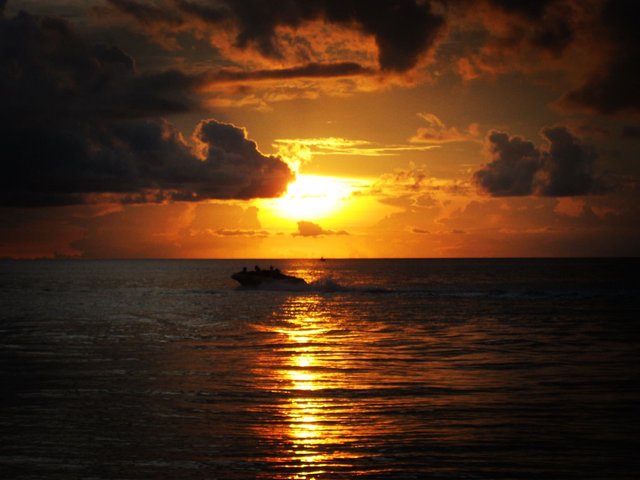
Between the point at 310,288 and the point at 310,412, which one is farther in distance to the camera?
the point at 310,288

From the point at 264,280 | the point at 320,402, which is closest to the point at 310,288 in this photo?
the point at 264,280

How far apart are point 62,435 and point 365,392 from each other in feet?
32.2

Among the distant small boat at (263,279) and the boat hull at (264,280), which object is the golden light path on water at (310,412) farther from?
the distant small boat at (263,279)

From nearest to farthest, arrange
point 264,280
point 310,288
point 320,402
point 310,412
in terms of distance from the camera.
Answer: point 310,412, point 320,402, point 310,288, point 264,280

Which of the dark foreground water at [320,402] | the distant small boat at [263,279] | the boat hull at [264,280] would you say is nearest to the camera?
the dark foreground water at [320,402]

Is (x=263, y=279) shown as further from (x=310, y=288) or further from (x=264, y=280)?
(x=310, y=288)

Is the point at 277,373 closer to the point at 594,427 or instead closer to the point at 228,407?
the point at 228,407

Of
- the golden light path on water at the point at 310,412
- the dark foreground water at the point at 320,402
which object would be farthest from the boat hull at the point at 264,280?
the golden light path on water at the point at 310,412

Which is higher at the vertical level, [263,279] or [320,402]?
[263,279]

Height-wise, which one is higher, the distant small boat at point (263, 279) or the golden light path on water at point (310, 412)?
the distant small boat at point (263, 279)

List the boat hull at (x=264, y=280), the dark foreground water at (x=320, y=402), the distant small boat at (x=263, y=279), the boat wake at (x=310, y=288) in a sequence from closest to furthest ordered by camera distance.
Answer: the dark foreground water at (x=320, y=402), the boat wake at (x=310, y=288), the boat hull at (x=264, y=280), the distant small boat at (x=263, y=279)

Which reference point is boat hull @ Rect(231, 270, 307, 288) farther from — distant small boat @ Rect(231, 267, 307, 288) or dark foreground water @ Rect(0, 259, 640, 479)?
dark foreground water @ Rect(0, 259, 640, 479)

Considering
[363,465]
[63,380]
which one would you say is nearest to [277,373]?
[63,380]

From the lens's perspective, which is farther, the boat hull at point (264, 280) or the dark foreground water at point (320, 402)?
the boat hull at point (264, 280)
